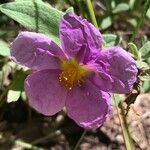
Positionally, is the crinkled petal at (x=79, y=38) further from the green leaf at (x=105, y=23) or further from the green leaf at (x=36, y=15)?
the green leaf at (x=105, y=23)

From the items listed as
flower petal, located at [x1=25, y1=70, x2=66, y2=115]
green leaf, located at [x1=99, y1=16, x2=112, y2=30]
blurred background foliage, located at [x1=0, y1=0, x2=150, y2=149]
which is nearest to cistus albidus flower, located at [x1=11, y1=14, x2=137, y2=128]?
flower petal, located at [x1=25, y1=70, x2=66, y2=115]

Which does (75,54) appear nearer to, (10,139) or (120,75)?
(120,75)

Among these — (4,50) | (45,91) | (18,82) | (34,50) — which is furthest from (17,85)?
(34,50)

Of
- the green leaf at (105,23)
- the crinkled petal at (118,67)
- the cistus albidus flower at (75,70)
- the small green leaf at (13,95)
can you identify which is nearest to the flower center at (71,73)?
the cistus albidus flower at (75,70)

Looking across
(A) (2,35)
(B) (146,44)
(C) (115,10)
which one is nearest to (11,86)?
(A) (2,35)

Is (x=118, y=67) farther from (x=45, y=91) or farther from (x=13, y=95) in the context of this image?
(x=13, y=95)
